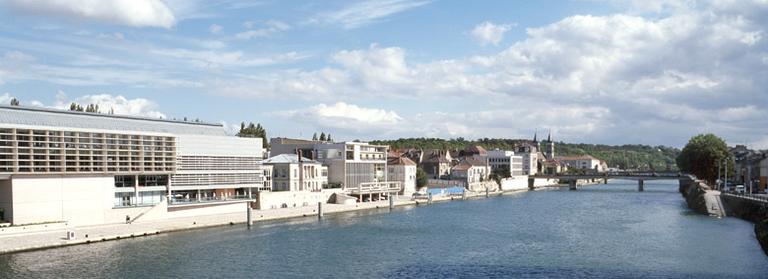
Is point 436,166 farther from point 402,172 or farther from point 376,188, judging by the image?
point 376,188

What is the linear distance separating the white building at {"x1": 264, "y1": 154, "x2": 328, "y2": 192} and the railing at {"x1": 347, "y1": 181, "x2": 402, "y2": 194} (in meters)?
6.66

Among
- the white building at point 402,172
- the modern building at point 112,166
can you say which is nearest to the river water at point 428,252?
the modern building at point 112,166

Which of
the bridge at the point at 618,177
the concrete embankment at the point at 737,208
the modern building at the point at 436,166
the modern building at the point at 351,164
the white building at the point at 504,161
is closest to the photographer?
the concrete embankment at the point at 737,208

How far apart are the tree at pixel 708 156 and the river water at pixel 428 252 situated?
41671mm

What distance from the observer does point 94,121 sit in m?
52.2

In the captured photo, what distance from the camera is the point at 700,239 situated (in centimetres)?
4522

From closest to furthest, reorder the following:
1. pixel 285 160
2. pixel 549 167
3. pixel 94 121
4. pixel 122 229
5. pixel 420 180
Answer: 1. pixel 122 229
2. pixel 94 121
3. pixel 285 160
4. pixel 420 180
5. pixel 549 167

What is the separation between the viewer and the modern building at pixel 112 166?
45.4 metres

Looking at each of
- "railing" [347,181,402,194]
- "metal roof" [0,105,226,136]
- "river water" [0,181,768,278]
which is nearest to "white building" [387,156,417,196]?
"railing" [347,181,402,194]

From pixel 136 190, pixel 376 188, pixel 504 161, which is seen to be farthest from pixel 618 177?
pixel 136 190

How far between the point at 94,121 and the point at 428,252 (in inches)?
1164

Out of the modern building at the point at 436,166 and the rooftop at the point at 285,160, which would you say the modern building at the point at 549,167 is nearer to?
the modern building at the point at 436,166

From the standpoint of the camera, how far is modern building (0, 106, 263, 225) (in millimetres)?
45438

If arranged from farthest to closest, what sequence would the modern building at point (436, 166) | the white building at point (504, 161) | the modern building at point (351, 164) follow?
the white building at point (504, 161) → the modern building at point (436, 166) → the modern building at point (351, 164)
